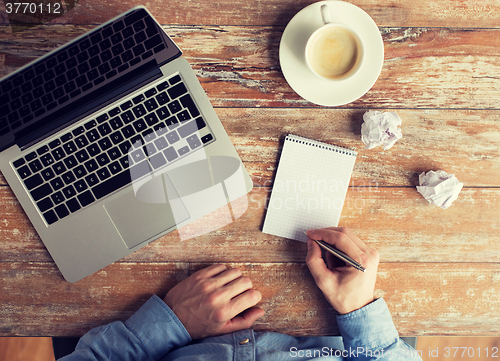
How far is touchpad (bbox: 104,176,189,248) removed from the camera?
771 mm

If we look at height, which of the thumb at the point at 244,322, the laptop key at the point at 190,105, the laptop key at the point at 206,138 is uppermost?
the laptop key at the point at 190,105

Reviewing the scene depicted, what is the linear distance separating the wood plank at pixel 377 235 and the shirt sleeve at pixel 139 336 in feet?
0.44

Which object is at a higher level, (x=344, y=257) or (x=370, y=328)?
(x=344, y=257)

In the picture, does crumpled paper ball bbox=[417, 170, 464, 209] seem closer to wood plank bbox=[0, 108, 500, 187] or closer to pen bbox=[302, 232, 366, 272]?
wood plank bbox=[0, 108, 500, 187]

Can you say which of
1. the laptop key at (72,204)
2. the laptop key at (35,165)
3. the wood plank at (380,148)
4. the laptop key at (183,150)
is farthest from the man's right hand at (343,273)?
the laptop key at (35,165)

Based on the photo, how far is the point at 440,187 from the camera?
80 cm

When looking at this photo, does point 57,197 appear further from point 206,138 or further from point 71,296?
point 206,138

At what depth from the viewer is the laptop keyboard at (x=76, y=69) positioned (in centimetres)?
73

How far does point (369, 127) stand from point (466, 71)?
309 millimetres

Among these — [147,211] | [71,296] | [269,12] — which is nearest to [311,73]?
[269,12]

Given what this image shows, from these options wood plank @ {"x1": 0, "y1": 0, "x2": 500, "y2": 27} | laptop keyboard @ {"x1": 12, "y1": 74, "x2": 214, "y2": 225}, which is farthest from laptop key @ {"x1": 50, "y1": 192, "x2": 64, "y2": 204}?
wood plank @ {"x1": 0, "y1": 0, "x2": 500, "y2": 27}

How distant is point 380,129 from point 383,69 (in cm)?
17

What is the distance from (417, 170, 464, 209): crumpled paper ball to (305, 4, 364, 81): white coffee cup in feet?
1.12

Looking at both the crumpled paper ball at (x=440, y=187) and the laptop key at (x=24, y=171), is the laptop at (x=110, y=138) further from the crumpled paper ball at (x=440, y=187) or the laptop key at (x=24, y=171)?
the crumpled paper ball at (x=440, y=187)
